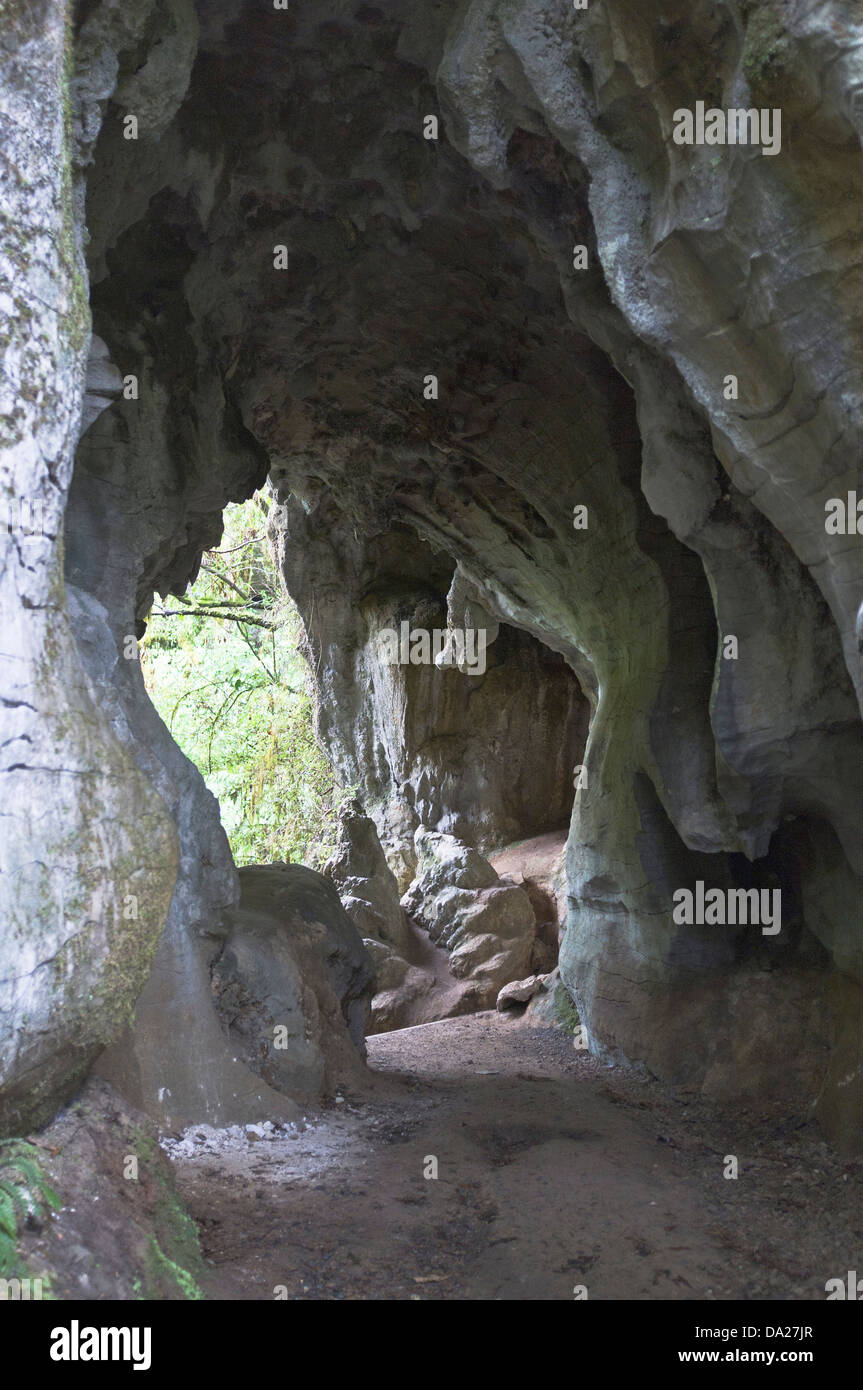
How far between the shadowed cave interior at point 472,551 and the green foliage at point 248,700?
620 centimetres

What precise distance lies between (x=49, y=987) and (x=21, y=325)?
7.56ft

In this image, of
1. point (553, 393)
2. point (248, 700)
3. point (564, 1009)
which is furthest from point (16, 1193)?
point (248, 700)

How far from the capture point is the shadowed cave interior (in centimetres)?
391

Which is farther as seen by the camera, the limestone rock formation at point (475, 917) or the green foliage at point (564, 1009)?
the limestone rock formation at point (475, 917)

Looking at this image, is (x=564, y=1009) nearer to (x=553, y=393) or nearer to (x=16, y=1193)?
(x=553, y=393)

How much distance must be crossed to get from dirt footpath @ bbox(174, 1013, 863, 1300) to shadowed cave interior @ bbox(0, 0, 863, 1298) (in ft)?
0.13

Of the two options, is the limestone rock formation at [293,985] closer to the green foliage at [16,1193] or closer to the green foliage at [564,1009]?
the green foliage at [564,1009]

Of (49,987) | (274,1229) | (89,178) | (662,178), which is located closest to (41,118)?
(89,178)

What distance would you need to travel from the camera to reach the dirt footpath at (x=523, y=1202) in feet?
14.3

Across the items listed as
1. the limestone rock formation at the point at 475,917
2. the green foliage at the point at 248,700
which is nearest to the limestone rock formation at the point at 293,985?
the limestone rock formation at the point at 475,917

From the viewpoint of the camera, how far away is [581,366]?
8.29 metres

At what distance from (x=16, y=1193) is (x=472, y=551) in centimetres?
886

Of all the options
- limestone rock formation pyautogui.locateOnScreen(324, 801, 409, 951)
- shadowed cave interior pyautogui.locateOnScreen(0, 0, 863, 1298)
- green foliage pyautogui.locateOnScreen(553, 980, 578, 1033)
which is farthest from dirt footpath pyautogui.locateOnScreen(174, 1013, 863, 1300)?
limestone rock formation pyautogui.locateOnScreen(324, 801, 409, 951)
